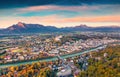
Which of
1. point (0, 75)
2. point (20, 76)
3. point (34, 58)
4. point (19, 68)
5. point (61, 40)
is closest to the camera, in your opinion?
point (20, 76)

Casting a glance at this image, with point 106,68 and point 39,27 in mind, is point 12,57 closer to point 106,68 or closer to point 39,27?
point 106,68

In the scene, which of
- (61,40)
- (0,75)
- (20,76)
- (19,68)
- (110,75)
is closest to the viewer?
(110,75)

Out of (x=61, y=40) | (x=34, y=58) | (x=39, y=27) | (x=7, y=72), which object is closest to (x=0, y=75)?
(x=7, y=72)

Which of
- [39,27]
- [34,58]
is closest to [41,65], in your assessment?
[34,58]

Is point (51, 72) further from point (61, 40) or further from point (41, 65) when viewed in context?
point (61, 40)

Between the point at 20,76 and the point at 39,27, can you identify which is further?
the point at 39,27

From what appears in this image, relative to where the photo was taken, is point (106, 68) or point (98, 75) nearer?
point (98, 75)

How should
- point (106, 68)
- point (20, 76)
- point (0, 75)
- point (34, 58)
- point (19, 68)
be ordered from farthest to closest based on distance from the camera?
1. point (34, 58)
2. point (19, 68)
3. point (0, 75)
4. point (20, 76)
5. point (106, 68)

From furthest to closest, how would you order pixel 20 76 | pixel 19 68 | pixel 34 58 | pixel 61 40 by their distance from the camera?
pixel 61 40 → pixel 34 58 → pixel 19 68 → pixel 20 76
